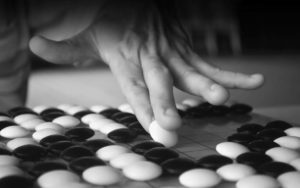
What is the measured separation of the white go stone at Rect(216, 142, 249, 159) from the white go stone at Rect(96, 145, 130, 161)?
167mm

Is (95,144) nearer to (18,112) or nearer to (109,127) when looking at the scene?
(109,127)

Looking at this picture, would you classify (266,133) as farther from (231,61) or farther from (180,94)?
(231,61)

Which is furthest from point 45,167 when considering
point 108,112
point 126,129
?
point 108,112

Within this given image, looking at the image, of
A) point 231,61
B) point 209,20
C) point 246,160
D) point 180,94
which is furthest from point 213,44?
point 246,160

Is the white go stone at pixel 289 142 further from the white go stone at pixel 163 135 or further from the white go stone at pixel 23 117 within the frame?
the white go stone at pixel 23 117

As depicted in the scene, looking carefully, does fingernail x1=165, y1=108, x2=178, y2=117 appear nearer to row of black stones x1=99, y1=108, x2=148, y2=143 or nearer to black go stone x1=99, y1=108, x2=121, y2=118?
row of black stones x1=99, y1=108, x2=148, y2=143

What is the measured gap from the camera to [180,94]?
7.36 ft

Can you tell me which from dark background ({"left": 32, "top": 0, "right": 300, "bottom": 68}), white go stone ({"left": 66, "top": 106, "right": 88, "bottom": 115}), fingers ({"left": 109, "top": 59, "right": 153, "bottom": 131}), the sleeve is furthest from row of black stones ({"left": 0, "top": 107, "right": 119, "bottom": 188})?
dark background ({"left": 32, "top": 0, "right": 300, "bottom": 68})

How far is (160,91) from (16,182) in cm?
35

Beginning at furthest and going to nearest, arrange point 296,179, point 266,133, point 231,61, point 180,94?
point 231,61 → point 180,94 → point 266,133 → point 296,179

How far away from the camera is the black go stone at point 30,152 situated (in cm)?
75

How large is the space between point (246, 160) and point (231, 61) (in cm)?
456

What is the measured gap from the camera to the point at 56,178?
2.03ft

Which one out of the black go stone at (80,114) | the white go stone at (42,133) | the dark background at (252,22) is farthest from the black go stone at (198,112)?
the dark background at (252,22)
